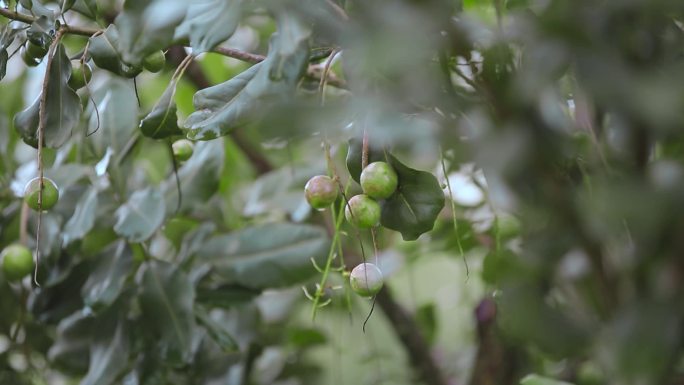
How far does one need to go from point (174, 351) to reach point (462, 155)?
1.88ft

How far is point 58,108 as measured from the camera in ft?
2.14

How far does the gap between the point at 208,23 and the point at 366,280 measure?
0.22 metres

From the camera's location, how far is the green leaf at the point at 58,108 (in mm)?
639

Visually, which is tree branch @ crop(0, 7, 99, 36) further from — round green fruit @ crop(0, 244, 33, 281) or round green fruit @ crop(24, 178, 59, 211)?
round green fruit @ crop(0, 244, 33, 281)

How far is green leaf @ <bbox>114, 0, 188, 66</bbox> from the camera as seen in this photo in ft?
1.48

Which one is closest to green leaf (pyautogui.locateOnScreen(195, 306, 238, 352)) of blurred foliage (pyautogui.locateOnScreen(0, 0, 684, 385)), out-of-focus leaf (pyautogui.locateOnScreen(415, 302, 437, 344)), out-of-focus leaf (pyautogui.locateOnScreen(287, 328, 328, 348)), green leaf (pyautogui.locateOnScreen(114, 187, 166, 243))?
blurred foliage (pyautogui.locateOnScreen(0, 0, 684, 385))

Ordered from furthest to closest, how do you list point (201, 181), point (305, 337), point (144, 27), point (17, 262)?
point (305, 337) → point (201, 181) → point (17, 262) → point (144, 27)

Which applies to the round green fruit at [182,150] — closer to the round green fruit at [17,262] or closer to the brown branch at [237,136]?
the round green fruit at [17,262]

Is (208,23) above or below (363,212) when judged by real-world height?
above

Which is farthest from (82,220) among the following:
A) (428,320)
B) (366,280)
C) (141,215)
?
(428,320)

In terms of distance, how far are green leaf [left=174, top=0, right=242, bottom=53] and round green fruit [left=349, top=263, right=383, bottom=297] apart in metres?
0.20

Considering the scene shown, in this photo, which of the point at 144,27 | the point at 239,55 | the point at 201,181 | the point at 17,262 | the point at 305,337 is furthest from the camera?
the point at 305,337

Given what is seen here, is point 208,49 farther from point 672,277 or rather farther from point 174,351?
point 174,351

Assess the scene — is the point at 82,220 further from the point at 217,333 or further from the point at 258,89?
the point at 258,89
